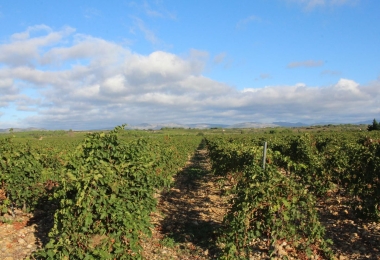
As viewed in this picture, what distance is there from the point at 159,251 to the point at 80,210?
2516mm

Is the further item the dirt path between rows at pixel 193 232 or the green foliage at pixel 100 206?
the dirt path between rows at pixel 193 232

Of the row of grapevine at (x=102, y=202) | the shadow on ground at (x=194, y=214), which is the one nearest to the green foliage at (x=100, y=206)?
the row of grapevine at (x=102, y=202)

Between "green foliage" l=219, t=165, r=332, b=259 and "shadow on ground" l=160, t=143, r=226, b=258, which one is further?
"shadow on ground" l=160, t=143, r=226, b=258

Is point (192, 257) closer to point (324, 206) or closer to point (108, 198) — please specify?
point (108, 198)

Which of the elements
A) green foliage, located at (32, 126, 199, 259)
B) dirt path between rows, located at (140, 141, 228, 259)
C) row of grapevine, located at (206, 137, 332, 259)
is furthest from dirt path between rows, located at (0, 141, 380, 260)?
green foliage, located at (32, 126, 199, 259)

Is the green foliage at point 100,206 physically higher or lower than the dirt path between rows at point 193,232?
higher

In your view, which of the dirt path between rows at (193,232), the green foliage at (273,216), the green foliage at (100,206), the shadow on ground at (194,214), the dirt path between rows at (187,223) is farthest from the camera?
the shadow on ground at (194,214)

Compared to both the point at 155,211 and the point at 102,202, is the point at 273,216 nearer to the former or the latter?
the point at 155,211

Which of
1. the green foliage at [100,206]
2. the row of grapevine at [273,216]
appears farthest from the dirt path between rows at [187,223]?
the green foliage at [100,206]

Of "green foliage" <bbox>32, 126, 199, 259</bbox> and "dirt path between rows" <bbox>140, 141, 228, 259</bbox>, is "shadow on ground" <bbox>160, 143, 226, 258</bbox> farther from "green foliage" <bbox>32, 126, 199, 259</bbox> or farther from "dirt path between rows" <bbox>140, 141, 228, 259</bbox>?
"green foliage" <bbox>32, 126, 199, 259</bbox>

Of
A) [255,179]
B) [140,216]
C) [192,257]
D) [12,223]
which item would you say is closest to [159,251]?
[192,257]

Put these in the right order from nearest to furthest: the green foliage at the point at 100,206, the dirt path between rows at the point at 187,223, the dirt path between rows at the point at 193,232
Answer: the green foliage at the point at 100,206 → the dirt path between rows at the point at 193,232 → the dirt path between rows at the point at 187,223

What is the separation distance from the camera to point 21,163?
9.30 m

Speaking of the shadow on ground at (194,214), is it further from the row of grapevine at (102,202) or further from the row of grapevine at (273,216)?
the row of grapevine at (102,202)
